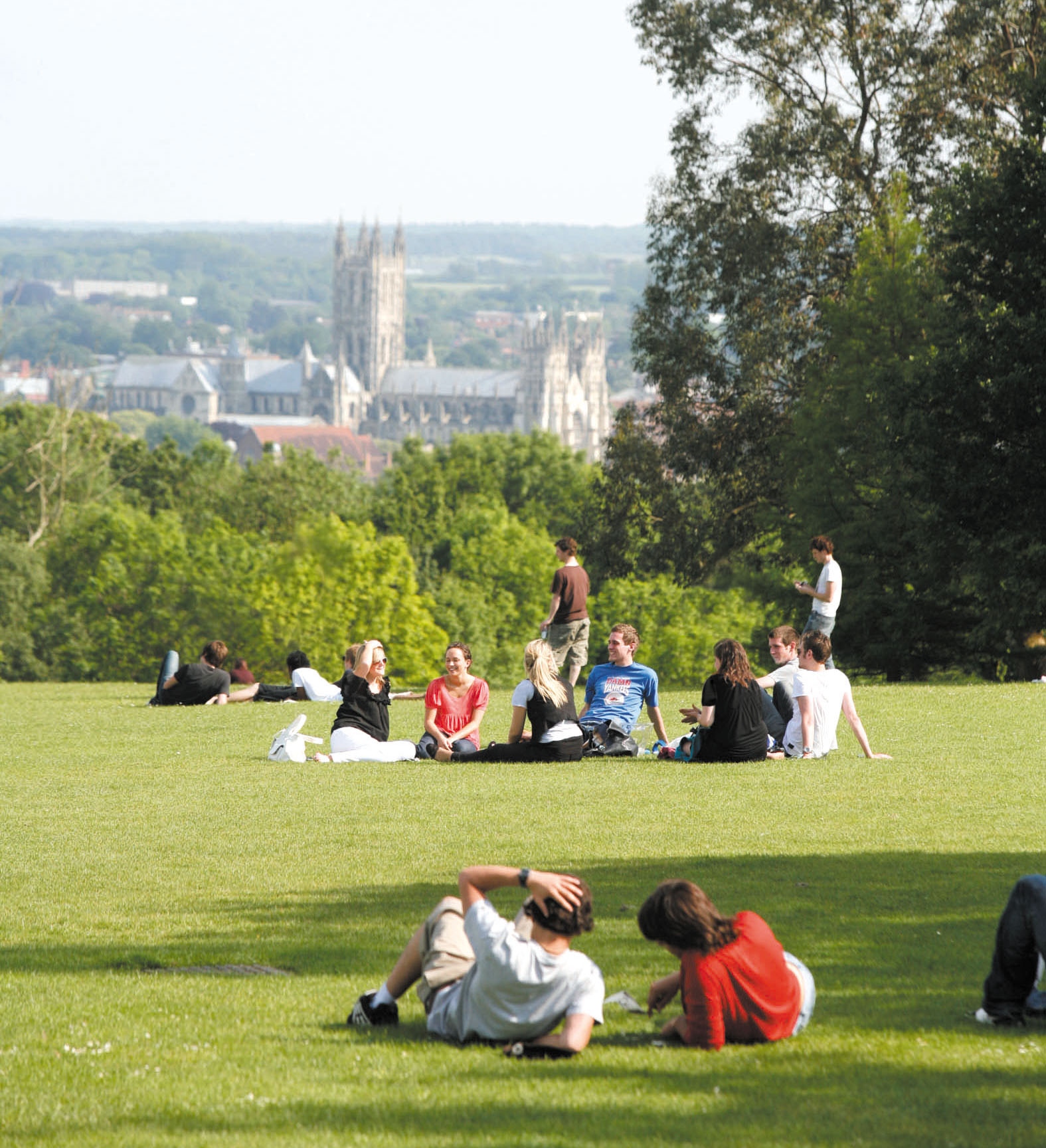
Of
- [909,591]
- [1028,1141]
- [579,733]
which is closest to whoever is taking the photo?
[1028,1141]

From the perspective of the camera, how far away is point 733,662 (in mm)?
15031

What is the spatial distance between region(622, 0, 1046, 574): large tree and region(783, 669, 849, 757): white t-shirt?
2136 cm

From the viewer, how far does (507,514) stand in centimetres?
8862

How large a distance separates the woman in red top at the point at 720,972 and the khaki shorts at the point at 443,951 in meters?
0.96

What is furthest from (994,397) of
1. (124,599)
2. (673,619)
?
(124,599)

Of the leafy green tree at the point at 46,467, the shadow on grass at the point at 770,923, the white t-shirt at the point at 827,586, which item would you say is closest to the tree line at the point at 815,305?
the white t-shirt at the point at 827,586

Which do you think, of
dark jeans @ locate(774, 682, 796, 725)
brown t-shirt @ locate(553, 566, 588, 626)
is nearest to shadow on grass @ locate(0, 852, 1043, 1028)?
dark jeans @ locate(774, 682, 796, 725)

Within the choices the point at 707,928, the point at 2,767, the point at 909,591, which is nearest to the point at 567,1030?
the point at 707,928

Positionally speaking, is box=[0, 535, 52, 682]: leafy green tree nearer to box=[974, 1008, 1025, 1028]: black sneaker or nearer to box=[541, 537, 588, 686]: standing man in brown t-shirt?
box=[541, 537, 588, 686]: standing man in brown t-shirt

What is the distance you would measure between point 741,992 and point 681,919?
446mm

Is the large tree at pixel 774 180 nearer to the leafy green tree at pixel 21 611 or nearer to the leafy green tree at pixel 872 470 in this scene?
the leafy green tree at pixel 872 470

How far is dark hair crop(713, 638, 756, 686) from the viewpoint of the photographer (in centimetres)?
1494

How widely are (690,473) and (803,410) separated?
5.68 meters

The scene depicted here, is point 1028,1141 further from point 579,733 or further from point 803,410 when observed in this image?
point 803,410
